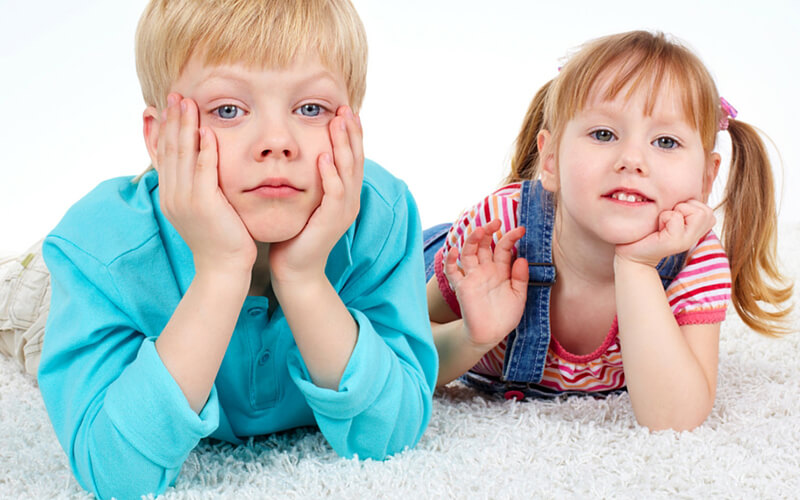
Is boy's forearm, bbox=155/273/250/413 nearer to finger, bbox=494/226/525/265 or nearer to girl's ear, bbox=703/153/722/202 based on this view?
finger, bbox=494/226/525/265

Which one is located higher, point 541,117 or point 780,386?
point 541,117

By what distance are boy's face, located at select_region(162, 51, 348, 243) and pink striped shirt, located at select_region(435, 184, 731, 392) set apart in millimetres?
542

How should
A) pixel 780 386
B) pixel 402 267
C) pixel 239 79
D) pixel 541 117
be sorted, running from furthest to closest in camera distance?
pixel 541 117 → pixel 780 386 → pixel 402 267 → pixel 239 79

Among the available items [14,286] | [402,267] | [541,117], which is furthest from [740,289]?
[14,286]

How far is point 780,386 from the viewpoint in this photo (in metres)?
1.35

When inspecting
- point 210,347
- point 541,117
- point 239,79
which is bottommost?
point 210,347

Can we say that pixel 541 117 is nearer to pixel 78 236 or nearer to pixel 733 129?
pixel 733 129

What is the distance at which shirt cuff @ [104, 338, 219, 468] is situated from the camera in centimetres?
90

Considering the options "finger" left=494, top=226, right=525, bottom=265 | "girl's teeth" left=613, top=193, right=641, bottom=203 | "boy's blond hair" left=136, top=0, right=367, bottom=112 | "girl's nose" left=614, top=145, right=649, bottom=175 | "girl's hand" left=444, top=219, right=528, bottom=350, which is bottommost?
"girl's hand" left=444, top=219, right=528, bottom=350

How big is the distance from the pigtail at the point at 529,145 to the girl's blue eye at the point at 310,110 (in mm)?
634

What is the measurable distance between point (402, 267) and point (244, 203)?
0.28m

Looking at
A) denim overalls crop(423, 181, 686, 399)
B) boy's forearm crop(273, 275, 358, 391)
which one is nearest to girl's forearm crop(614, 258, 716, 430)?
denim overalls crop(423, 181, 686, 399)

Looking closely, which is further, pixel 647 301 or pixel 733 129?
pixel 733 129

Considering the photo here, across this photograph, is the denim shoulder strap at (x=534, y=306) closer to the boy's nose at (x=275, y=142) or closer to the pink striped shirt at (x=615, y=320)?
the pink striped shirt at (x=615, y=320)
